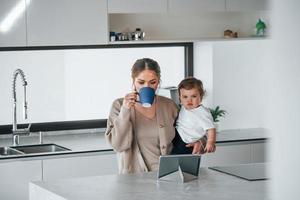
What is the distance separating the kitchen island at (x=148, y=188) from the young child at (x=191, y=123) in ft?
0.93

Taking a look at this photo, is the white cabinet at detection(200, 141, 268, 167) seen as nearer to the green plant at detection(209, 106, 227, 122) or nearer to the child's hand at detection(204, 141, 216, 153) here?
the green plant at detection(209, 106, 227, 122)

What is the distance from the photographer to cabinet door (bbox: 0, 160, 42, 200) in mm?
4195

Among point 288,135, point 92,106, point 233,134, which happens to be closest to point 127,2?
point 92,106

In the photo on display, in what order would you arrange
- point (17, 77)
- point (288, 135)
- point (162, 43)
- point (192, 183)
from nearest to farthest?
point (288, 135) → point (192, 183) → point (17, 77) → point (162, 43)

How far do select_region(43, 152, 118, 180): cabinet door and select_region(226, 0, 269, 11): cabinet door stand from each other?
60.9 inches

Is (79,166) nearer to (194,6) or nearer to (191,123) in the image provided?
(191,123)

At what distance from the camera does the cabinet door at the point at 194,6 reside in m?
4.96

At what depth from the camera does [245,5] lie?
17.1ft

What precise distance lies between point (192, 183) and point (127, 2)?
6.82 feet

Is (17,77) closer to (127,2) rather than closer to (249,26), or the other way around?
(127,2)

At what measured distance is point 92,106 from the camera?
5.24 meters

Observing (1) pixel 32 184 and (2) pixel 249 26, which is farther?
(2) pixel 249 26

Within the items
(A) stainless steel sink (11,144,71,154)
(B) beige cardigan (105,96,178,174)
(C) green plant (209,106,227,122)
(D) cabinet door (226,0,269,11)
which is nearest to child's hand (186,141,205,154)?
(B) beige cardigan (105,96,178,174)

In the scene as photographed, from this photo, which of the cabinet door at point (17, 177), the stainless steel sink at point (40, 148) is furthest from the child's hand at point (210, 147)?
the stainless steel sink at point (40, 148)
